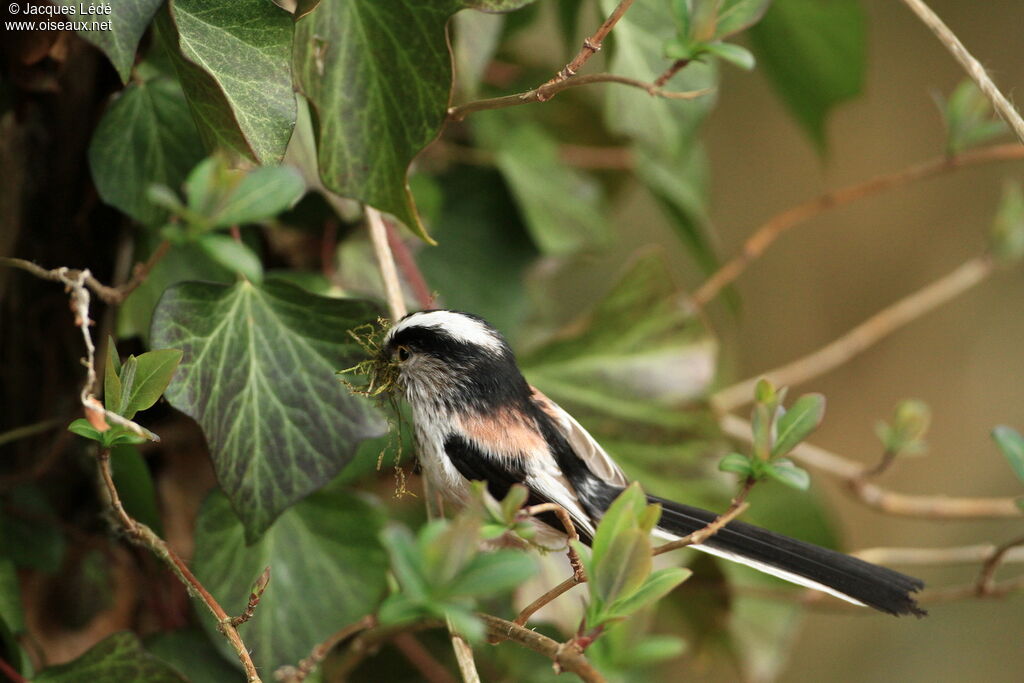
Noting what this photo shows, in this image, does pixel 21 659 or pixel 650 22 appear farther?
pixel 650 22

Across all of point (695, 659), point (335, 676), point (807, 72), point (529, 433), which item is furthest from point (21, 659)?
point (807, 72)

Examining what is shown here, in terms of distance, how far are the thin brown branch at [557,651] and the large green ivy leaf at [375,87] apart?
27 cm

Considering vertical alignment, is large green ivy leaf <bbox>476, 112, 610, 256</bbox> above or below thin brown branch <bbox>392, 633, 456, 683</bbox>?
above

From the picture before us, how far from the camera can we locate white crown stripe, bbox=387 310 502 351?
0.63m

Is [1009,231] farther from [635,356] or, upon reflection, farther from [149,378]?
[149,378]

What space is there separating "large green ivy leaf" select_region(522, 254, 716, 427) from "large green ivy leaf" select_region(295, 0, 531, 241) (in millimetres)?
370

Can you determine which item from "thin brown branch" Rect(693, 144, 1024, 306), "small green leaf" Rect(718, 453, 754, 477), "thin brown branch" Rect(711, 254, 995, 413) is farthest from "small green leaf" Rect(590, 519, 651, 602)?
"thin brown branch" Rect(711, 254, 995, 413)

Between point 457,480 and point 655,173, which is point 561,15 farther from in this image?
point 457,480

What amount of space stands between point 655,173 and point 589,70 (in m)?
0.75

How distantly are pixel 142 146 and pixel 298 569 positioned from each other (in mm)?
355

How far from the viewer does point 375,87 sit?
645 millimetres

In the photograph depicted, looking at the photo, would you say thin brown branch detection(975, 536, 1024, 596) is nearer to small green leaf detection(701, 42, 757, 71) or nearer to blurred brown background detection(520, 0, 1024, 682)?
small green leaf detection(701, 42, 757, 71)

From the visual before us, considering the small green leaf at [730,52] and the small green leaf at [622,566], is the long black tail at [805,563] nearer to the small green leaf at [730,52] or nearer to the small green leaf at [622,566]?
the small green leaf at [622,566]

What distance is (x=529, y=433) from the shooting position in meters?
0.63
